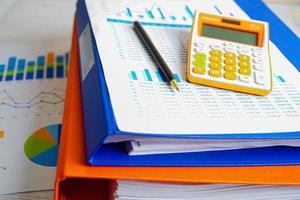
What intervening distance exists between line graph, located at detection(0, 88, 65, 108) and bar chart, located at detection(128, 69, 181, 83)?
0.19 m

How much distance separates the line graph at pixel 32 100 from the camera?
522 mm

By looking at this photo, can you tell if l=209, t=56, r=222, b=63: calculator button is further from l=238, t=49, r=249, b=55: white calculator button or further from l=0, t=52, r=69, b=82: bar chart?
l=0, t=52, r=69, b=82: bar chart

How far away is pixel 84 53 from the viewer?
1.52 ft

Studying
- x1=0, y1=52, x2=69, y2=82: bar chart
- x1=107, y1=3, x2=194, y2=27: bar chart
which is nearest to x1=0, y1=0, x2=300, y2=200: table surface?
x1=0, y1=52, x2=69, y2=82: bar chart

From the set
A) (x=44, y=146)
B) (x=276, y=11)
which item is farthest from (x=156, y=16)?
(x=276, y=11)

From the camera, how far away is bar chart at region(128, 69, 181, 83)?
379 mm

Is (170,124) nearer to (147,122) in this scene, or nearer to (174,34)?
(147,122)

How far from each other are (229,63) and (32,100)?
30cm

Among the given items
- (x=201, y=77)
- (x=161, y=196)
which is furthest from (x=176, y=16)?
(x=161, y=196)

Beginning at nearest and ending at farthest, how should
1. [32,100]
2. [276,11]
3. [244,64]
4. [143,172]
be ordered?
[143,172], [244,64], [32,100], [276,11]

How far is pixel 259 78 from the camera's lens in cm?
39

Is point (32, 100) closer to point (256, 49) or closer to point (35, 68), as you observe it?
point (35, 68)

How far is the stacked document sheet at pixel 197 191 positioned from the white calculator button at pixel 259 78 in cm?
11

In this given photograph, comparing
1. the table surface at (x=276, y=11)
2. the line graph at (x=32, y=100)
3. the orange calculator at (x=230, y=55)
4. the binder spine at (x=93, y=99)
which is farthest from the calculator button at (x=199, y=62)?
the table surface at (x=276, y=11)
